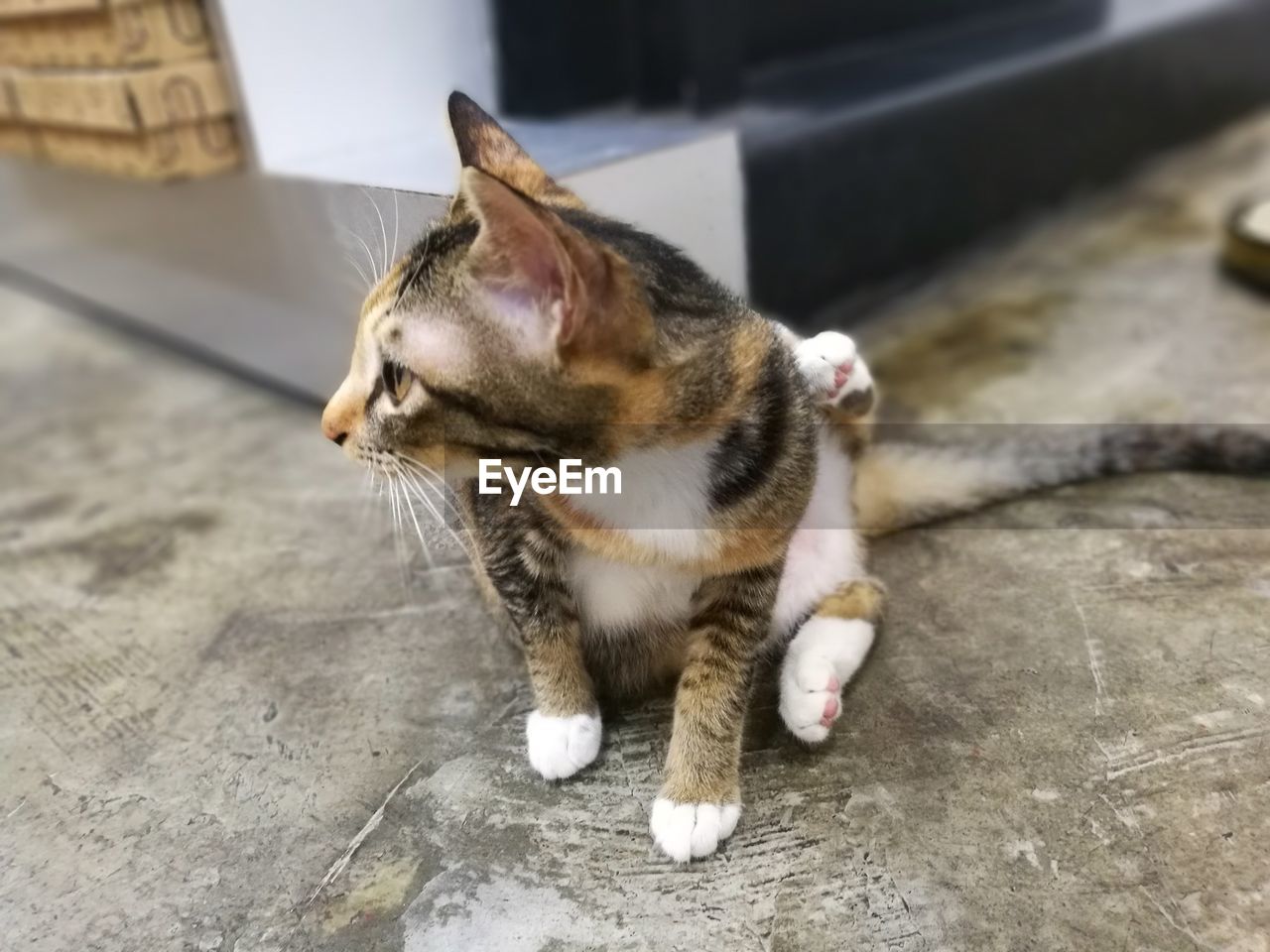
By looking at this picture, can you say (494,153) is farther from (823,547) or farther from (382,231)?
(823,547)

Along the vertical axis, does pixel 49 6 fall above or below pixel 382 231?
above

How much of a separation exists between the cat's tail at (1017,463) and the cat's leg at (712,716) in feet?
1.27

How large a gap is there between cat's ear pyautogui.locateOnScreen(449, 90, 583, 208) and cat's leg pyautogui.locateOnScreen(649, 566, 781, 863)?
40 cm

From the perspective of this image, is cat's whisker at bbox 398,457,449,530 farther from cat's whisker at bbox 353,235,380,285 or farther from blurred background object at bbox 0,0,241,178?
blurred background object at bbox 0,0,241,178

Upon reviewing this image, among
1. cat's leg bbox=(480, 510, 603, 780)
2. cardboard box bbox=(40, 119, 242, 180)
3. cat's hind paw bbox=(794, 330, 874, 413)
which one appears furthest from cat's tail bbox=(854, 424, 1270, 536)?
cardboard box bbox=(40, 119, 242, 180)

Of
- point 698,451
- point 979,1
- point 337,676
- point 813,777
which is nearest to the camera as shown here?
point 698,451

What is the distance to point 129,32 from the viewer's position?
4.79ft

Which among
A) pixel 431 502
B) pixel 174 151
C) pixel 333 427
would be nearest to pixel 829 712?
pixel 431 502

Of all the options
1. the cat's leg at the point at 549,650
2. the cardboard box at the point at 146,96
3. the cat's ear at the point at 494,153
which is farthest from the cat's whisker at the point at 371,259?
the cardboard box at the point at 146,96

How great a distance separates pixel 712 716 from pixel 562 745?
157 millimetres

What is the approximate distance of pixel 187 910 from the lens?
86cm

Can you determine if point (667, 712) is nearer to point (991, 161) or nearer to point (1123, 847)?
point (1123, 847)

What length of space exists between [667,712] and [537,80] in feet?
3.98

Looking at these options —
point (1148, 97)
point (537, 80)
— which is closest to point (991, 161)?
point (1148, 97)
